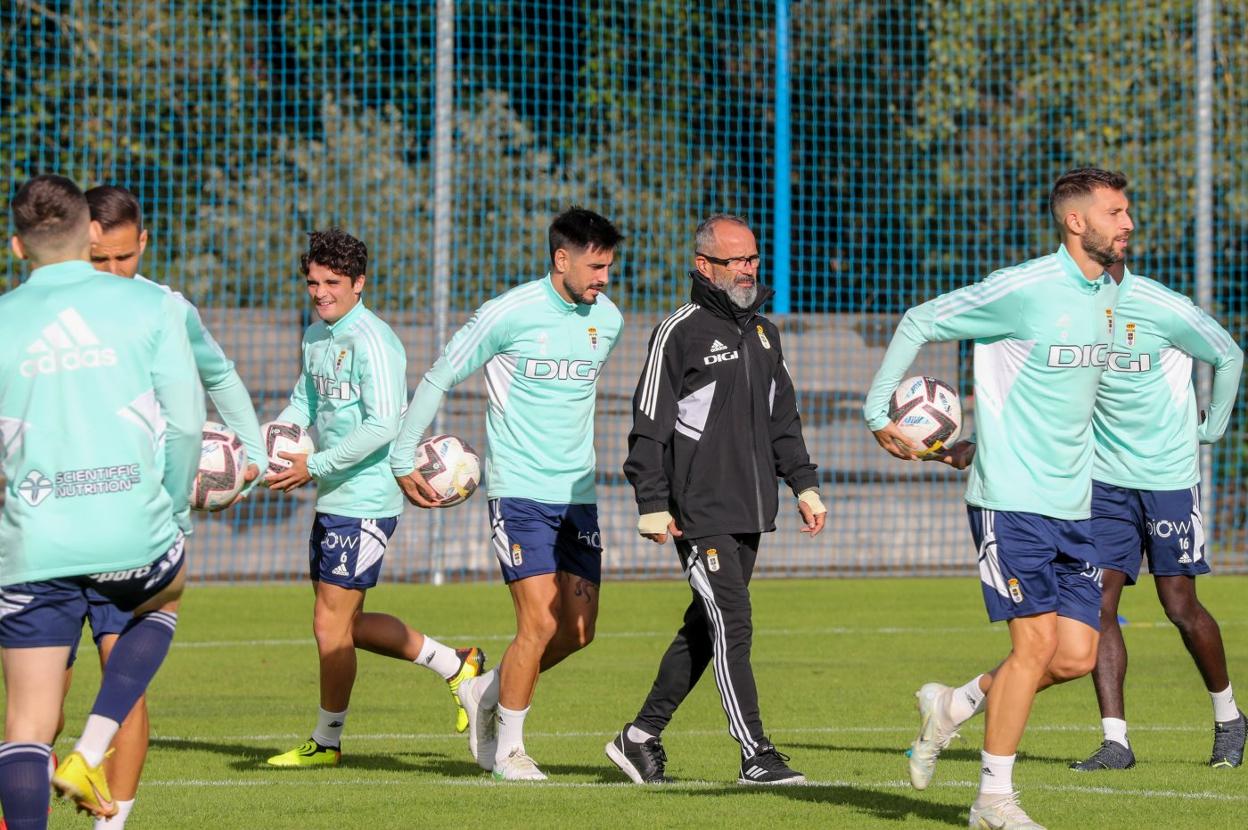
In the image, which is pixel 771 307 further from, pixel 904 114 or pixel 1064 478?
pixel 1064 478

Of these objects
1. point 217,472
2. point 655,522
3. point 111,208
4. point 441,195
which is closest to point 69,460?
point 111,208

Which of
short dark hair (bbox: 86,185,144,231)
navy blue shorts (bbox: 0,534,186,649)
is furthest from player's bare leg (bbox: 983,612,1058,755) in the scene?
short dark hair (bbox: 86,185,144,231)

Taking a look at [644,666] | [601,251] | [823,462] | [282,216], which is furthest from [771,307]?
[601,251]

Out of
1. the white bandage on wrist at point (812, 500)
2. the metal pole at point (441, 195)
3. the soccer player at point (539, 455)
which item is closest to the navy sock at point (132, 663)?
the soccer player at point (539, 455)

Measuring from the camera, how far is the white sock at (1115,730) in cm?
762

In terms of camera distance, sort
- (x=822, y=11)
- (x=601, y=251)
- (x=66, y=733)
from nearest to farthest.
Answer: (x=601, y=251) → (x=66, y=733) → (x=822, y=11)

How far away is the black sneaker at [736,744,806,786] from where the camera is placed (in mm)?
6848

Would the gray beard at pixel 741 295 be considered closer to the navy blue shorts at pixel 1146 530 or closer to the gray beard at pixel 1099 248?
the gray beard at pixel 1099 248

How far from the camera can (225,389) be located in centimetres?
552

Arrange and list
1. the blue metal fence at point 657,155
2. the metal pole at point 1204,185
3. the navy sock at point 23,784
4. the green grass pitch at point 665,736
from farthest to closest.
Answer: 1. the blue metal fence at point 657,155
2. the metal pole at point 1204,185
3. the green grass pitch at point 665,736
4. the navy sock at point 23,784

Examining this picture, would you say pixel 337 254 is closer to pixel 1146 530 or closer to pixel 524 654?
pixel 524 654

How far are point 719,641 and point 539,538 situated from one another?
3.45ft

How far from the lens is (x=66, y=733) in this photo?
8648mm

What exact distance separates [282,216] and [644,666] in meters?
8.52
